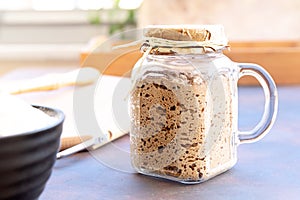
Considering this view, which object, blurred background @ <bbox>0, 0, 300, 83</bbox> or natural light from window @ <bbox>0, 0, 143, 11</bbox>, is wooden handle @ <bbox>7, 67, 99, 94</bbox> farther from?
natural light from window @ <bbox>0, 0, 143, 11</bbox>

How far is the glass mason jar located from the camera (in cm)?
55

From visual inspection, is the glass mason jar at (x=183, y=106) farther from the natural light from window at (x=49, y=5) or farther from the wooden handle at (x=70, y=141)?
the natural light from window at (x=49, y=5)

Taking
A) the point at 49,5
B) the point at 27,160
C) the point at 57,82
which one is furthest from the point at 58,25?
the point at 27,160

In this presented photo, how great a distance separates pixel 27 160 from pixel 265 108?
0.34 m

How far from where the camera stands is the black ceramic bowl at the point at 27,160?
386 mm

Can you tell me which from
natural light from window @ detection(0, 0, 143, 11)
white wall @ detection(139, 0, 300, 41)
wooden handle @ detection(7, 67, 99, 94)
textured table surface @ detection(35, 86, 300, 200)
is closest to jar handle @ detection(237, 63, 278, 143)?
textured table surface @ detection(35, 86, 300, 200)

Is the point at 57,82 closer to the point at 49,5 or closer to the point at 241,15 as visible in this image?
the point at 241,15

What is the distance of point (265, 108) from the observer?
2.08ft

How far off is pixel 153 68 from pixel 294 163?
220mm

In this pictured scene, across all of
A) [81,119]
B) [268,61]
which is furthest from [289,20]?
[81,119]

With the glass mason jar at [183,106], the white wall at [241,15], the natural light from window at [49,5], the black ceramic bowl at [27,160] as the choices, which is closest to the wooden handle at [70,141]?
the glass mason jar at [183,106]

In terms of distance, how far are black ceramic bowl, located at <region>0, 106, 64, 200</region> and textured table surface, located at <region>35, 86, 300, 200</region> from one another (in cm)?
11

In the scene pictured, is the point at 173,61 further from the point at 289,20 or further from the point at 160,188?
the point at 289,20

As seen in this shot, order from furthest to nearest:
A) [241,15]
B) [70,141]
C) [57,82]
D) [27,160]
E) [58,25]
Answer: [58,25], [241,15], [57,82], [70,141], [27,160]
